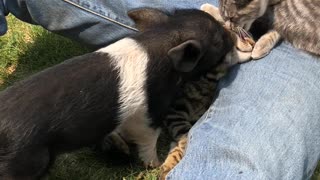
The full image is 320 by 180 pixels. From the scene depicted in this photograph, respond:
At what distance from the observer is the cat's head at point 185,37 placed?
289 centimetres

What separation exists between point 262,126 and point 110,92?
741 millimetres

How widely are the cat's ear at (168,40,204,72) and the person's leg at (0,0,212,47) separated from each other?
561 millimetres

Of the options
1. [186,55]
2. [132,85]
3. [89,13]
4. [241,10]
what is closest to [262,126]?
[186,55]

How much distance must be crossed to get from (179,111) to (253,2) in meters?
0.74

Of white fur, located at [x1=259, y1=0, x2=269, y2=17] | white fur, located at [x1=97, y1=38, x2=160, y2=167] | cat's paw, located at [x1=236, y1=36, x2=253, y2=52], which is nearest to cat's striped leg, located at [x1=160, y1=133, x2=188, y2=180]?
white fur, located at [x1=97, y1=38, x2=160, y2=167]

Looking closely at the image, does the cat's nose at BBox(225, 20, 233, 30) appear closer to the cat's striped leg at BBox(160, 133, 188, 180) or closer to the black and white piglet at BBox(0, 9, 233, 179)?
the black and white piglet at BBox(0, 9, 233, 179)

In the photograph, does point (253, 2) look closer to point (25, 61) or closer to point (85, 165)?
point (85, 165)

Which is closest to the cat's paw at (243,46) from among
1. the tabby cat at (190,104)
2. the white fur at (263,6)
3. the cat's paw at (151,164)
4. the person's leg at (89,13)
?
the tabby cat at (190,104)

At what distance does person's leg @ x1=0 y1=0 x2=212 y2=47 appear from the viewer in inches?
131

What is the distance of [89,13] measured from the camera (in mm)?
3346

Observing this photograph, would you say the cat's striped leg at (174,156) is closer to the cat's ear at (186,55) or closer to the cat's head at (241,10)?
the cat's ear at (186,55)

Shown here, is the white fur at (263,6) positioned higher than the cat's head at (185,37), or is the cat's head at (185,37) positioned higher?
the cat's head at (185,37)

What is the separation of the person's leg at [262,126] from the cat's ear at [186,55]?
258 millimetres

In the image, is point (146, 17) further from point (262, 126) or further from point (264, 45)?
point (262, 126)
